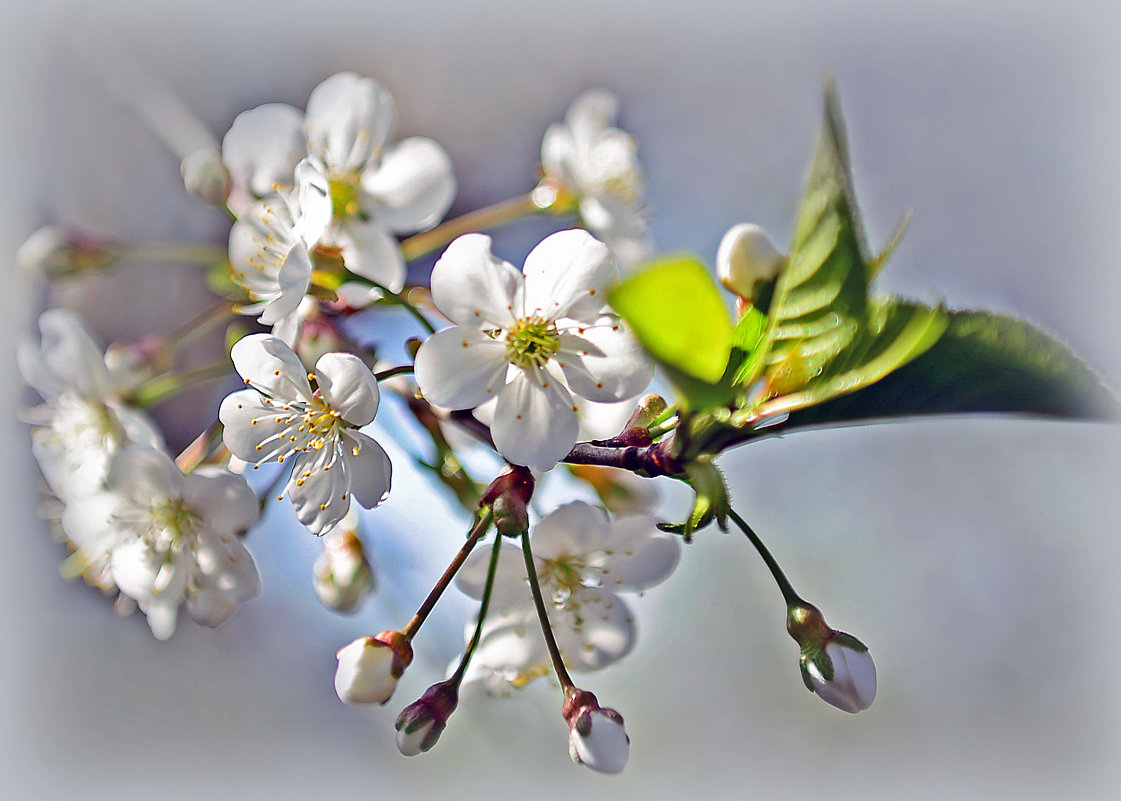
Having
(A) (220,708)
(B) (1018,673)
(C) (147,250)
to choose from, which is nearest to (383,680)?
(C) (147,250)

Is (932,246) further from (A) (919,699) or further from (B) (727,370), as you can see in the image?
(B) (727,370)

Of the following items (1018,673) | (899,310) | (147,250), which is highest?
(899,310)

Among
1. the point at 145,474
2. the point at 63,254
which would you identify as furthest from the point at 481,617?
the point at 63,254

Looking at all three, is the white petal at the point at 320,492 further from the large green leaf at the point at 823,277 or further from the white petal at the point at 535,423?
the large green leaf at the point at 823,277

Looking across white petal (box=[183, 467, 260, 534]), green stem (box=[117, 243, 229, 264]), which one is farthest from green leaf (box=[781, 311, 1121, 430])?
green stem (box=[117, 243, 229, 264])

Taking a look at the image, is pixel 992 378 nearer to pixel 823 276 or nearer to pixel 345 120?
pixel 823 276

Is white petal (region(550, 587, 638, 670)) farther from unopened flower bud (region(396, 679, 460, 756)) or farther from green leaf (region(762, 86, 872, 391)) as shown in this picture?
green leaf (region(762, 86, 872, 391))

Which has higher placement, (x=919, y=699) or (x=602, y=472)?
(x=602, y=472)
